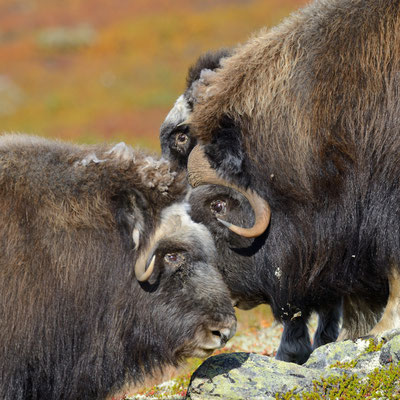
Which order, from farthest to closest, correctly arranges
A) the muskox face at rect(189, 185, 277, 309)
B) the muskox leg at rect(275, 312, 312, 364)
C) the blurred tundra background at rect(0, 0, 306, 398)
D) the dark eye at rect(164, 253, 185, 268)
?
1. the blurred tundra background at rect(0, 0, 306, 398)
2. the muskox leg at rect(275, 312, 312, 364)
3. the muskox face at rect(189, 185, 277, 309)
4. the dark eye at rect(164, 253, 185, 268)

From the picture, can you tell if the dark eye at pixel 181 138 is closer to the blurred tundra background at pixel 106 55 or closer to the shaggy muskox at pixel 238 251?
the shaggy muskox at pixel 238 251

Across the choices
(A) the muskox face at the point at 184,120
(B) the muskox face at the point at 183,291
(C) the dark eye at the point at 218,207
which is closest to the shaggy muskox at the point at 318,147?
(C) the dark eye at the point at 218,207

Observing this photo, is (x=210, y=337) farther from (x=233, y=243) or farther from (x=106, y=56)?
(x=106, y=56)

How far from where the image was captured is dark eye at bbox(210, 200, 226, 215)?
4.21 meters

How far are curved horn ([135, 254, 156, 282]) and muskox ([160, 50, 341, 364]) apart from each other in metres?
0.62

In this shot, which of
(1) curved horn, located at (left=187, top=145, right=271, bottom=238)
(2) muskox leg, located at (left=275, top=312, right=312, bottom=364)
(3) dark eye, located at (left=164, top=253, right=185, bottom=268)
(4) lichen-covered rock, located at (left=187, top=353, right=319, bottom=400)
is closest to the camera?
(4) lichen-covered rock, located at (left=187, top=353, right=319, bottom=400)

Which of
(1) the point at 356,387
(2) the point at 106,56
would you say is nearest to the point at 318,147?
(1) the point at 356,387

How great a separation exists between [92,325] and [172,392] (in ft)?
3.52

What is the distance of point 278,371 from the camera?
345cm

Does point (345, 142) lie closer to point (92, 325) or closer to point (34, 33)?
point (92, 325)

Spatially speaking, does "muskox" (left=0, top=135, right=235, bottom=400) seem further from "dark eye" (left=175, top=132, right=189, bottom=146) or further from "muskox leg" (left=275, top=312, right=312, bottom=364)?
"muskox leg" (left=275, top=312, right=312, bottom=364)

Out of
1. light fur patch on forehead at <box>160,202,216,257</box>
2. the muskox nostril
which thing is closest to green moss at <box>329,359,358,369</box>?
the muskox nostril

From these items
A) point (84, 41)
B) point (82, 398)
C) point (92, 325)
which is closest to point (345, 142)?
point (92, 325)

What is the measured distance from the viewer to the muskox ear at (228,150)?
13.3 feet
